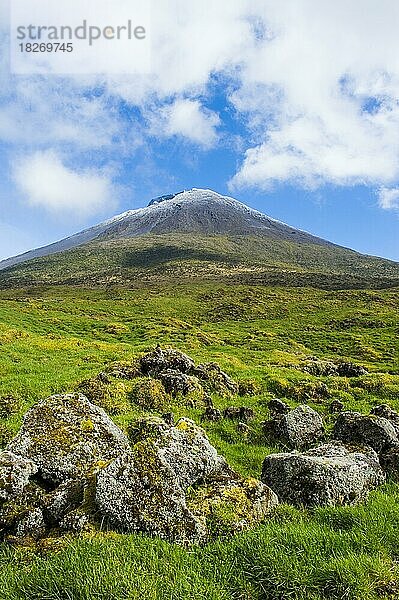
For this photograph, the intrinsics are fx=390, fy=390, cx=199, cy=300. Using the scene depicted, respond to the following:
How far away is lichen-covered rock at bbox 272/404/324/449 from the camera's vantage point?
14125mm

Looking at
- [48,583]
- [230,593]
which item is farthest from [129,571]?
[230,593]

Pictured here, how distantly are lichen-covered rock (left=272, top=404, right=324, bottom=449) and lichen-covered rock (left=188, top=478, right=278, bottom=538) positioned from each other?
18.7 ft

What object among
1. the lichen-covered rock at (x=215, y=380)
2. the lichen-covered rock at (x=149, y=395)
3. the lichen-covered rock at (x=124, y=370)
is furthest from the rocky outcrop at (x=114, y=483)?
the lichen-covered rock at (x=215, y=380)

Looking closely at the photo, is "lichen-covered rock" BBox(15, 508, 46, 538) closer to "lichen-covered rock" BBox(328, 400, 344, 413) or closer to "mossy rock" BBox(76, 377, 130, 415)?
"mossy rock" BBox(76, 377, 130, 415)

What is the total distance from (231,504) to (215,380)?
13.7m

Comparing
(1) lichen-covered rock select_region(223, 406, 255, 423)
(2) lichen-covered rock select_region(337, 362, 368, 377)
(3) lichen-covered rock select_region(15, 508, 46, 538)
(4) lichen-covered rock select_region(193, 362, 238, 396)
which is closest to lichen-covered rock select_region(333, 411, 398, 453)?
(1) lichen-covered rock select_region(223, 406, 255, 423)

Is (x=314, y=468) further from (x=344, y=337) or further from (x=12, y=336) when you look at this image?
(x=344, y=337)

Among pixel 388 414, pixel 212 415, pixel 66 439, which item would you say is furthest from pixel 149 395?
pixel 388 414

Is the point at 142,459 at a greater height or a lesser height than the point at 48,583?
greater

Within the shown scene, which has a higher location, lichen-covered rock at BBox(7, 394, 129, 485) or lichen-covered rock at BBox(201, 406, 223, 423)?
lichen-covered rock at BBox(7, 394, 129, 485)

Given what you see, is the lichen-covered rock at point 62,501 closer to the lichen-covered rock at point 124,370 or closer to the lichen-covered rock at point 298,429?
the lichen-covered rock at point 298,429

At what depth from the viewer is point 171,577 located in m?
5.96

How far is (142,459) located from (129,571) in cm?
238

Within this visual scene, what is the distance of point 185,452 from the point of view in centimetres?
922
